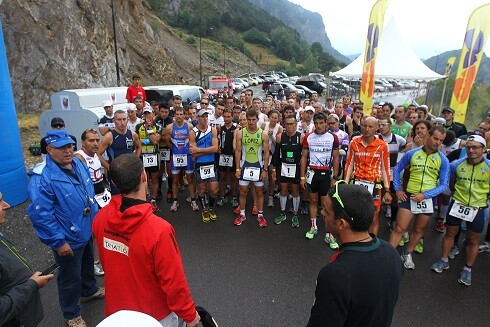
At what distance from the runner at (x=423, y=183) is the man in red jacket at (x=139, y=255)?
335cm

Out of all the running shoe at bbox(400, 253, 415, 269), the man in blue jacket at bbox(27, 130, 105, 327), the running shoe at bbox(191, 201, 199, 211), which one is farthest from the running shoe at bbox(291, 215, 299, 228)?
the man in blue jacket at bbox(27, 130, 105, 327)

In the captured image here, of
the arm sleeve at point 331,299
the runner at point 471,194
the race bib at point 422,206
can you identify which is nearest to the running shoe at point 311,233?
the race bib at point 422,206

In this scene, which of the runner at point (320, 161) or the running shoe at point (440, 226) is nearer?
the runner at point (320, 161)

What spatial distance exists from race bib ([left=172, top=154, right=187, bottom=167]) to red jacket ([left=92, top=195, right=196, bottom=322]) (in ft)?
12.6

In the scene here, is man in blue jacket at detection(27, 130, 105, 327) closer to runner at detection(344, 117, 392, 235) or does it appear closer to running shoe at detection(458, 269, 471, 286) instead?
runner at detection(344, 117, 392, 235)

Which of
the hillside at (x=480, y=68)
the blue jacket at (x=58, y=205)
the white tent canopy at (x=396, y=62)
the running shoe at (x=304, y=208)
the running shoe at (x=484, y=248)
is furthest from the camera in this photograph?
the hillside at (x=480, y=68)

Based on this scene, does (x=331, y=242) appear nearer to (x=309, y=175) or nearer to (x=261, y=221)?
(x=309, y=175)

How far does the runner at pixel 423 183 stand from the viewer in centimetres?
405

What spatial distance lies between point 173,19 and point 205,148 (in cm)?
10121

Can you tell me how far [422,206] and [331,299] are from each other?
3.22 meters

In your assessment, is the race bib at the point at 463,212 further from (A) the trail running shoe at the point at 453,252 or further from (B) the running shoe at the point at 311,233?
(B) the running shoe at the point at 311,233

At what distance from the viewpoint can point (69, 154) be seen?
9.40 feet

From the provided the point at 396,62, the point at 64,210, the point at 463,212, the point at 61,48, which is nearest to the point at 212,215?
the point at 64,210

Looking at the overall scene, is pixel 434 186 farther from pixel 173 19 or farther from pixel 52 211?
pixel 173 19
